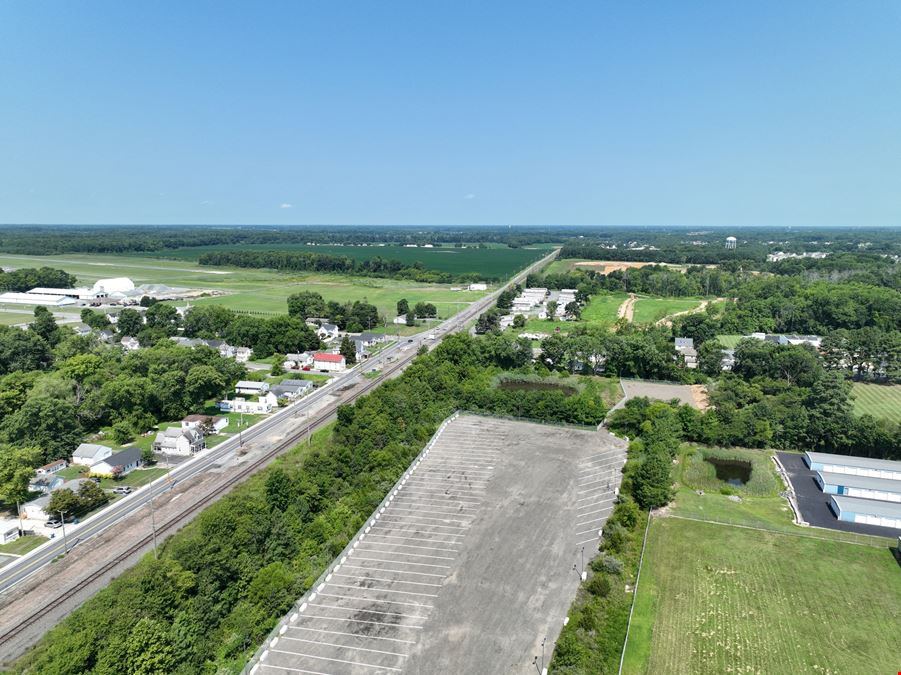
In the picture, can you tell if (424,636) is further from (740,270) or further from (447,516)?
(740,270)

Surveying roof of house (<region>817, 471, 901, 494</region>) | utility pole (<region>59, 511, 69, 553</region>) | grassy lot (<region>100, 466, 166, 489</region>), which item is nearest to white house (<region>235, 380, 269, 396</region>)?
A: grassy lot (<region>100, 466, 166, 489</region>)

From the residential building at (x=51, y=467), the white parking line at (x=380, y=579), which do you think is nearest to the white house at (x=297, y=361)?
the residential building at (x=51, y=467)

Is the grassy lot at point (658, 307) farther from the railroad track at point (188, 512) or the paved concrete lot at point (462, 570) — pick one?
the railroad track at point (188, 512)

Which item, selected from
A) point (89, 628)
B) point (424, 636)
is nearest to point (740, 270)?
point (424, 636)

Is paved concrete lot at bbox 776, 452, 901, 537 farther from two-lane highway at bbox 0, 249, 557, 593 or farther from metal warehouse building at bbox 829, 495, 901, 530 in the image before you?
two-lane highway at bbox 0, 249, 557, 593

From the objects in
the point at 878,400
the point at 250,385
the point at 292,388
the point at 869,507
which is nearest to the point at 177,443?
the point at 250,385

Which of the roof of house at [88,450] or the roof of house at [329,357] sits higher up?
the roof of house at [329,357]
